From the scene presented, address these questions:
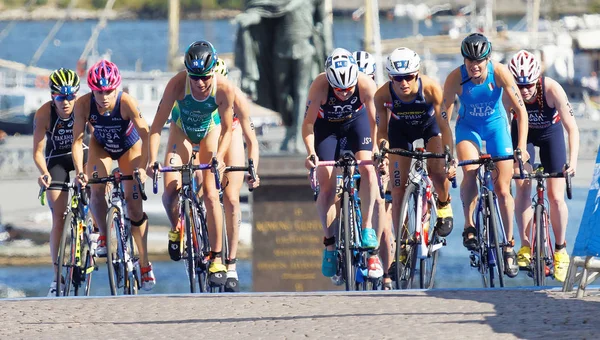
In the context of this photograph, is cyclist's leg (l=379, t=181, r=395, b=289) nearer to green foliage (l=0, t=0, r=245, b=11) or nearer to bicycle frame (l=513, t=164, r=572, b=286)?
bicycle frame (l=513, t=164, r=572, b=286)

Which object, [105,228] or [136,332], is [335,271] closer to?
[105,228]

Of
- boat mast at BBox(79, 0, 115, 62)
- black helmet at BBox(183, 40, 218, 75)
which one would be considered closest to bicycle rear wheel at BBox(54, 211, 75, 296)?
black helmet at BBox(183, 40, 218, 75)

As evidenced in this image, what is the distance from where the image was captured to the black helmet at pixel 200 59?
11.5m

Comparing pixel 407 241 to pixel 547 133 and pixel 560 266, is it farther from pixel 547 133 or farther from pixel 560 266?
pixel 547 133

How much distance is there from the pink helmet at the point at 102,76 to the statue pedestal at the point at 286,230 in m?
5.98

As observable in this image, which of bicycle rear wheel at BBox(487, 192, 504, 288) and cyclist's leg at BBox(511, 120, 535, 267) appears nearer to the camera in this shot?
bicycle rear wheel at BBox(487, 192, 504, 288)

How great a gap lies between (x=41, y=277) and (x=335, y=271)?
26.7 meters

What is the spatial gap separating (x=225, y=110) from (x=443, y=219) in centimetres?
220

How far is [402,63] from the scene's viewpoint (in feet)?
38.8

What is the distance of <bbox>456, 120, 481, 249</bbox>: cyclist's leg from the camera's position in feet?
40.2

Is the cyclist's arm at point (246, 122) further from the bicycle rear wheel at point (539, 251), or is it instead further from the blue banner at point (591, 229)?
the blue banner at point (591, 229)

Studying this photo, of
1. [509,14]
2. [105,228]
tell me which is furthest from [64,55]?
[105,228]

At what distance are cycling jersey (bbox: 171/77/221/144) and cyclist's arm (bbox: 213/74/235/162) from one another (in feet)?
0.22

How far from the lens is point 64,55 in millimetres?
102188
